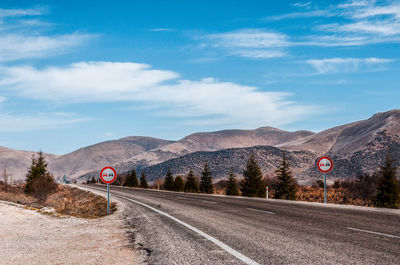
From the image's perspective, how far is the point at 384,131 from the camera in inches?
5049

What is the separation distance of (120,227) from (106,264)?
477 cm

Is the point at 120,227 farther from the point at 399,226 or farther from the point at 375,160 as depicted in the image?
the point at 375,160

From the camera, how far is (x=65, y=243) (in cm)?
811

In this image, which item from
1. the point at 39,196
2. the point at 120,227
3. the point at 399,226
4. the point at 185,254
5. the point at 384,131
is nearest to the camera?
the point at 185,254

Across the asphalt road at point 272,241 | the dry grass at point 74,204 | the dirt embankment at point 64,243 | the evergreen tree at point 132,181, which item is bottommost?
the evergreen tree at point 132,181

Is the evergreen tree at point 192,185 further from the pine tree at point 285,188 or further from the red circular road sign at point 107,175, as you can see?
the red circular road sign at point 107,175

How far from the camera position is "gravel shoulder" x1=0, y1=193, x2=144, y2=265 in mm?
6402

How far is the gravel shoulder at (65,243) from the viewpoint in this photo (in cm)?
640

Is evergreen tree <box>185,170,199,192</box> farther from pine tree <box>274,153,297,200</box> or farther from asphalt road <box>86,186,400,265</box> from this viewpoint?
asphalt road <box>86,186,400,265</box>

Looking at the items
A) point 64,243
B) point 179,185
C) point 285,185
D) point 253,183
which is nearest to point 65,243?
point 64,243

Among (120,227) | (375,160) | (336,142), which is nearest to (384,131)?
(375,160)

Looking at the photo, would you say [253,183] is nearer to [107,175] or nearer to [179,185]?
[179,185]

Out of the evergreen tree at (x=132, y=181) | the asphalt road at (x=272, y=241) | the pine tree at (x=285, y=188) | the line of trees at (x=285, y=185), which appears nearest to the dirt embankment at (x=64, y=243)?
the asphalt road at (x=272, y=241)

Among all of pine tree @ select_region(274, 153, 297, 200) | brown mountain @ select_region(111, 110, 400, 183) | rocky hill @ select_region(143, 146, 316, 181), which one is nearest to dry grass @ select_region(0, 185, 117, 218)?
pine tree @ select_region(274, 153, 297, 200)
